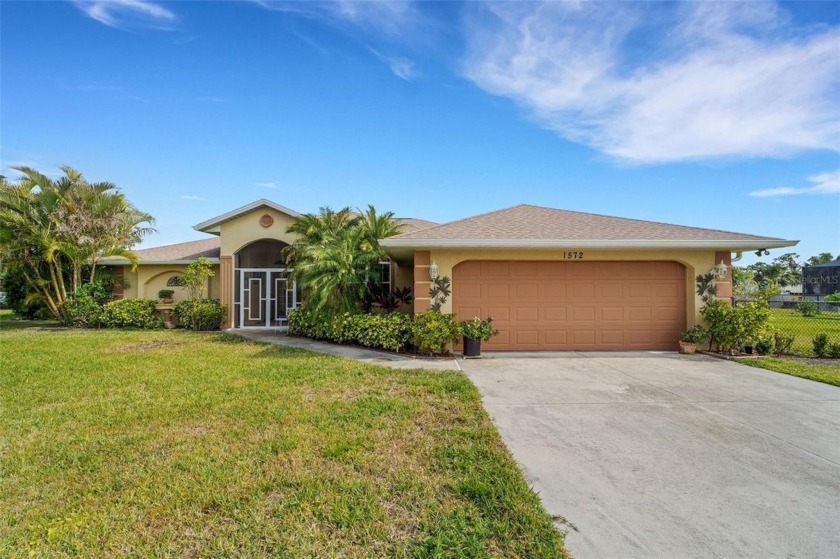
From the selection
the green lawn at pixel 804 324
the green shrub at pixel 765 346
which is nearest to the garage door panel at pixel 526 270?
the green shrub at pixel 765 346

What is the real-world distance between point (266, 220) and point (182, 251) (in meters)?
5.57

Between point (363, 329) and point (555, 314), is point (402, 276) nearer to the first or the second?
point (363, 329)

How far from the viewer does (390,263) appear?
12.8 m

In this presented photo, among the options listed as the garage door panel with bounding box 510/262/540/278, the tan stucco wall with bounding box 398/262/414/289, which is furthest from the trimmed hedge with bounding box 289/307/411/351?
the garage door panel with bounding box 510/262/540/278

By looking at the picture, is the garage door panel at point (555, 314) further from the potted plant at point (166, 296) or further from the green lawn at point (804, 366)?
the potted plant at point (166, 296)

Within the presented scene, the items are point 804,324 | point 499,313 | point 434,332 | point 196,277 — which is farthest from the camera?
point 804,324

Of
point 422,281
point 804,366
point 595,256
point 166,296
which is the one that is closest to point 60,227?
point 166,296

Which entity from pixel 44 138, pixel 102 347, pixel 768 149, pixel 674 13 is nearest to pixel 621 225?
pixel 674 13

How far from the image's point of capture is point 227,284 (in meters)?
14.2

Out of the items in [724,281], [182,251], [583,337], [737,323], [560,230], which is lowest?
[583,337]

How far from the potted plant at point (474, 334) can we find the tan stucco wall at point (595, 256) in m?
0.79

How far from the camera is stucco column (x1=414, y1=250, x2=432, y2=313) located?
9.46m

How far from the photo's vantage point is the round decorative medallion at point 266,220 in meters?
14.2

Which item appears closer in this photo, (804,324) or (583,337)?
(583,337)
